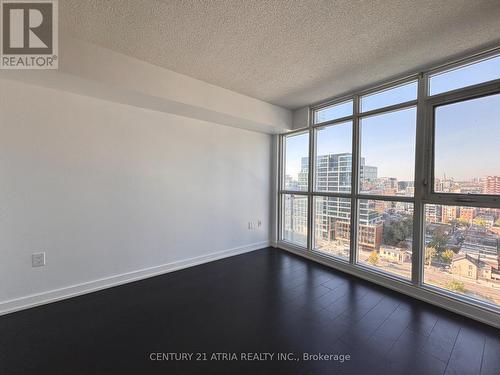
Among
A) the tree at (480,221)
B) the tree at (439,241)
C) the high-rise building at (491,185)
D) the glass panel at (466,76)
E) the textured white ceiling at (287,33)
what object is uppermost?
the textured white ceiling at (287,33)

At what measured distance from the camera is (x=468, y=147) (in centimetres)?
219

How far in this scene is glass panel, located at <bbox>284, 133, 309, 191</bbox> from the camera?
385cm

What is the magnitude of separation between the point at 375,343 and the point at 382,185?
1.80m

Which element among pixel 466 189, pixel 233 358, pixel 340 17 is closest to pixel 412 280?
pixel 466 189

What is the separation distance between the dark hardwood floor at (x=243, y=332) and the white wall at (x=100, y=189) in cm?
Answer: 38

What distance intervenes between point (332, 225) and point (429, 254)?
3.97 ft

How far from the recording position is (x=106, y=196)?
2600 mm

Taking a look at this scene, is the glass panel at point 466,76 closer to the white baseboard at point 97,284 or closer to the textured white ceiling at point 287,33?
the textured white ceiling at point 287,33

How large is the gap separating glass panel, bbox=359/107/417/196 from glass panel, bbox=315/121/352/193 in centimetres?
20

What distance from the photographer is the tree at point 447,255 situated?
7.61 feet

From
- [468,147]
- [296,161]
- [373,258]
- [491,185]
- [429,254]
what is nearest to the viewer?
[491,185]

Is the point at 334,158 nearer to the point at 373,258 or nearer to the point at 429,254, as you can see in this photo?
the point at 373,258

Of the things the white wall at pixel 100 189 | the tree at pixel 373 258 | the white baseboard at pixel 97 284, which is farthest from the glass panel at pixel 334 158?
the white baseboard at pixel 97 284

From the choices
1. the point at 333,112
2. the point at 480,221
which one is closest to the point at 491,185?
the point at 480,221
